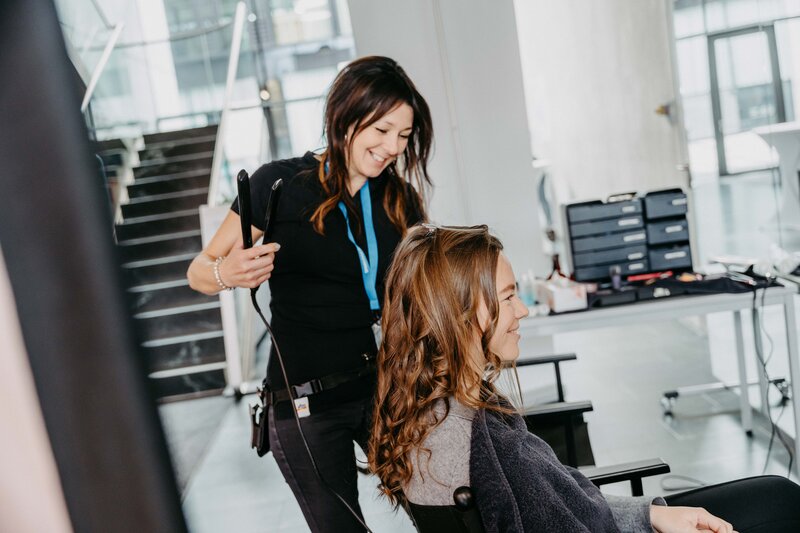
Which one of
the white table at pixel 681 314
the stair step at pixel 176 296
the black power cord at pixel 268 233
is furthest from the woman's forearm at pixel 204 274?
the stair step at pixel 176 296

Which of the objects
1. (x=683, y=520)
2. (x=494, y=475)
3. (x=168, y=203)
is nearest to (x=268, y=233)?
(x=494, y=475)

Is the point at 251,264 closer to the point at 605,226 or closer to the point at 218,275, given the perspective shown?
the point at 218,275

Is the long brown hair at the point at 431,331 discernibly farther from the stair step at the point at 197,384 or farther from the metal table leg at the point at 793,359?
the stair step at the point at 197,384

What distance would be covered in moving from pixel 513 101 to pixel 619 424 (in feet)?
4.89

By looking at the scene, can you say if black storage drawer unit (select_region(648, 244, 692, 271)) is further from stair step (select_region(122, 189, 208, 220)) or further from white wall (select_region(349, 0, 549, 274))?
stair step (select_region(122, 189, 208, 220))

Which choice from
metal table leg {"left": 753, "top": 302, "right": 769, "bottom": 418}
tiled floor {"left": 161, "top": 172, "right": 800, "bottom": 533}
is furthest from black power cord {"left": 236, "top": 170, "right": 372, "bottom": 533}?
metal table leg {"left": 753, "top": 302, "right": 769, "bottom": 418}

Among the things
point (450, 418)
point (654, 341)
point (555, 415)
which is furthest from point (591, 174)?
point (450, 418)

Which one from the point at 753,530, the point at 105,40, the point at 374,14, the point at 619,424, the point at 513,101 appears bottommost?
the point at 619,424

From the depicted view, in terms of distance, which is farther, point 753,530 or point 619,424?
point 619,424

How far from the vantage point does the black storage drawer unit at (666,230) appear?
8.82ft

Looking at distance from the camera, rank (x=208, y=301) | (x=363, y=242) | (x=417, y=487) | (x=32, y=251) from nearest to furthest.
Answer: (x=32, y=251)
(x=417, y=487)
(x=363, y=242)
(x=208, y=301)

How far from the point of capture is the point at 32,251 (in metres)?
0.27

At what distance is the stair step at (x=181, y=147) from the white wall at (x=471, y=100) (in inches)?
129

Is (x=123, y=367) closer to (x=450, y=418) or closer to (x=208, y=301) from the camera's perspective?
(x=450, y=418)
